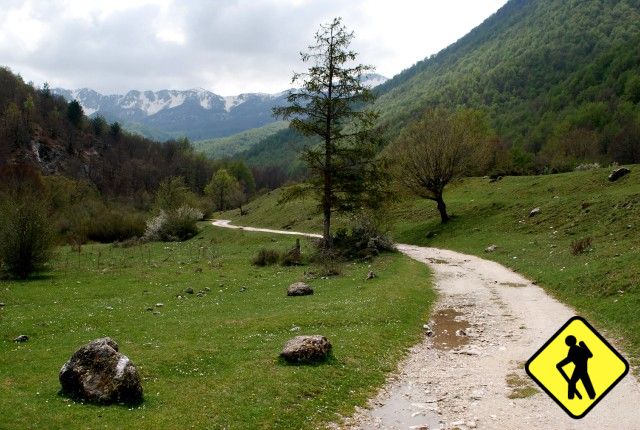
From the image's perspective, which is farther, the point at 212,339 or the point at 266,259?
the point at 266,259

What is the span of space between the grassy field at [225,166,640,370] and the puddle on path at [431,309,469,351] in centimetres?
578

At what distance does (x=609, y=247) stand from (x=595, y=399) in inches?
1295

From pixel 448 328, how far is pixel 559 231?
93.1ft

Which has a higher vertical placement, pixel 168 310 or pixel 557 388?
pixel 557 388

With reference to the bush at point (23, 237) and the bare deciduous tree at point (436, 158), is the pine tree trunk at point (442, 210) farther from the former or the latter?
the bush at point (23, 237)

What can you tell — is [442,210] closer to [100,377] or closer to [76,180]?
[100,377]

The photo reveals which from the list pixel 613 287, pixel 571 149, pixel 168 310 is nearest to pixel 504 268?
pixel 613 287

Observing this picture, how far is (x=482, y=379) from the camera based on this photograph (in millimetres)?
15320

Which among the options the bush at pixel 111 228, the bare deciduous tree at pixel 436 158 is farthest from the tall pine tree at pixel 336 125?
the bush at pixel 111 228

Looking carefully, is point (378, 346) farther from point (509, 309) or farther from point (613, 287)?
point (613, 287)

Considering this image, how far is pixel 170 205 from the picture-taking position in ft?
309

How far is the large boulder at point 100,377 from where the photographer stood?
12.2m

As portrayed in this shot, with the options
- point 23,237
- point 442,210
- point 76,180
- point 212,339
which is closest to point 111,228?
point 23,237

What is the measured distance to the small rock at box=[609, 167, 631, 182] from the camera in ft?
175
